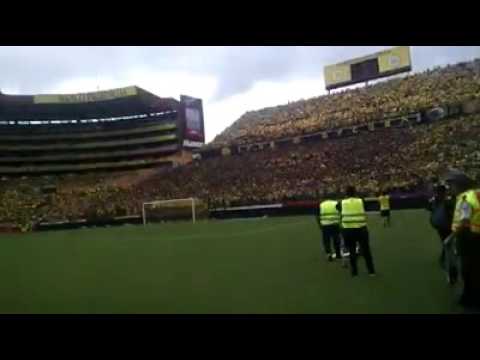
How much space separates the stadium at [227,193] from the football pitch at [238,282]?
2.0 inches

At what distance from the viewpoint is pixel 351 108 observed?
47.1 metres

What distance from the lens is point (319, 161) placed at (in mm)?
38906

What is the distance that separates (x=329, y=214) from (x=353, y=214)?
222 centimetres

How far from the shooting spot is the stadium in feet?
26.3

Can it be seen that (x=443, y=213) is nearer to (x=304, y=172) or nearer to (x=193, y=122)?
(x=304, y=172)

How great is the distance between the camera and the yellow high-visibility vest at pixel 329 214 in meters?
Result: 10.6

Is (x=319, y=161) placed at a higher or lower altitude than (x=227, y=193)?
higher

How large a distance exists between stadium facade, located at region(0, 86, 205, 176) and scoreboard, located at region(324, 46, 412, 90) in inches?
975

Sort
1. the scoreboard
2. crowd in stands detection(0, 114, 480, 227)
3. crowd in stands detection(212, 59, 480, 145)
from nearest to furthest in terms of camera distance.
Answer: crowd in stands detection(0, 114, 480, 227) < crowd in stands detection(212, 59, 480, 145) < the scoreboard

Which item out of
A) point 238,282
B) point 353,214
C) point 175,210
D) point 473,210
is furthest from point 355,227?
point 175,210

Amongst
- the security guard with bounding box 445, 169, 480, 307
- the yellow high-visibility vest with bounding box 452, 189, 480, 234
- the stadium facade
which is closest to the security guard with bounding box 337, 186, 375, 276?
the security guard with bounding box 445, 169, 480, 307

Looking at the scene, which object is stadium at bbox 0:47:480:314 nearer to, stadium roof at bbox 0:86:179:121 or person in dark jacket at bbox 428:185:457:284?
stadium roof at bbox 0:86:179:121
